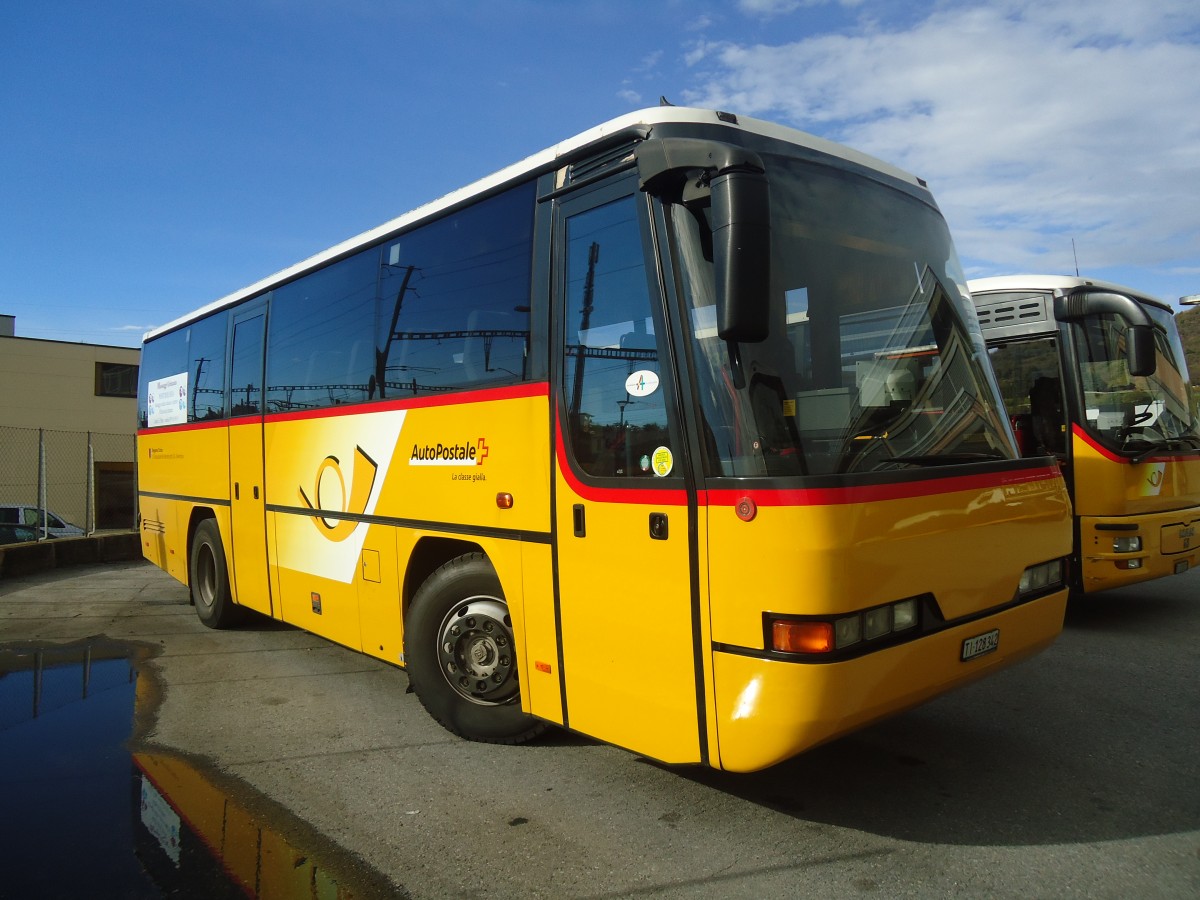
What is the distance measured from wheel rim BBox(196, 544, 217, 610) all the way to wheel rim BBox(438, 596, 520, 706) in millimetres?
4525

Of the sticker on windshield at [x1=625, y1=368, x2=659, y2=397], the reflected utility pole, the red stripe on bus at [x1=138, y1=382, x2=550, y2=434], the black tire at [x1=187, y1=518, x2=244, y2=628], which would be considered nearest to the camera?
the sticker on windshield at [x1=625, y1=368, x2=659, y2=397]

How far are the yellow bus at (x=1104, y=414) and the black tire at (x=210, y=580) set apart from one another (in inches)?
288

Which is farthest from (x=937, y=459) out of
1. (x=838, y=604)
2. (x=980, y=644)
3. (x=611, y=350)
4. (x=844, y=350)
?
(x=611, y=350)

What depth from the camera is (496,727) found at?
4934 mm

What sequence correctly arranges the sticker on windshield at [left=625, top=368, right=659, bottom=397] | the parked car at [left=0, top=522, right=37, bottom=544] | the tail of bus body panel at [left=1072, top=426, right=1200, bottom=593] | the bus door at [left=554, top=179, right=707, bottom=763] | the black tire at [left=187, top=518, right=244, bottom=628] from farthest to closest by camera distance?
1. the parked car at [left=0, top=522, right=37, bottom=544]
2. the black tire at [left=187, top=518, right=244, bottom=628]
3. the tail of bus body panel at [left=1072, top=426, right=1200, bottom=593]
4. the sticker on windshield at [left=625, top=368, right=659, bottom=397]
5. the bus door at [left=554, top=179, right=707, bottom=763]

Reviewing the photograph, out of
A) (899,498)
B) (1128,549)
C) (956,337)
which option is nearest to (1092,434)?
(1128,549)

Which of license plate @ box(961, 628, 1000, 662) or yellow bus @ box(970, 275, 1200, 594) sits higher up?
yellow bus @ box(970, 275, 1200, 594)

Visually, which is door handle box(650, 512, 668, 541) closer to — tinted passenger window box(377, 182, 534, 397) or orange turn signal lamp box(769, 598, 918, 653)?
orange turn signal lamp box(769, 598, 918, 653)

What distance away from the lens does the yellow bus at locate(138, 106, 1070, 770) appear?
3.28 m

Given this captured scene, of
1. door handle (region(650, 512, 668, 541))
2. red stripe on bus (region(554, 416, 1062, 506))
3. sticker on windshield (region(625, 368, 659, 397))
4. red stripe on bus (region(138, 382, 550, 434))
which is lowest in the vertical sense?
door handle (region(650, 512, 668, 541))

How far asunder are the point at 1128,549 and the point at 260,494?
723 centimetres

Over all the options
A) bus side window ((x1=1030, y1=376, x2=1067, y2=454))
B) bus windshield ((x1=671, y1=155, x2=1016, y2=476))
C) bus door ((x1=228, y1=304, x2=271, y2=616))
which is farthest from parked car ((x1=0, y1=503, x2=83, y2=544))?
bus windshield ((x1=671, y1=155, x2=1016, y2=476))

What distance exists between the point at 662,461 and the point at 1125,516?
5.54 meters

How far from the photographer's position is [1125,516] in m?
7.34
